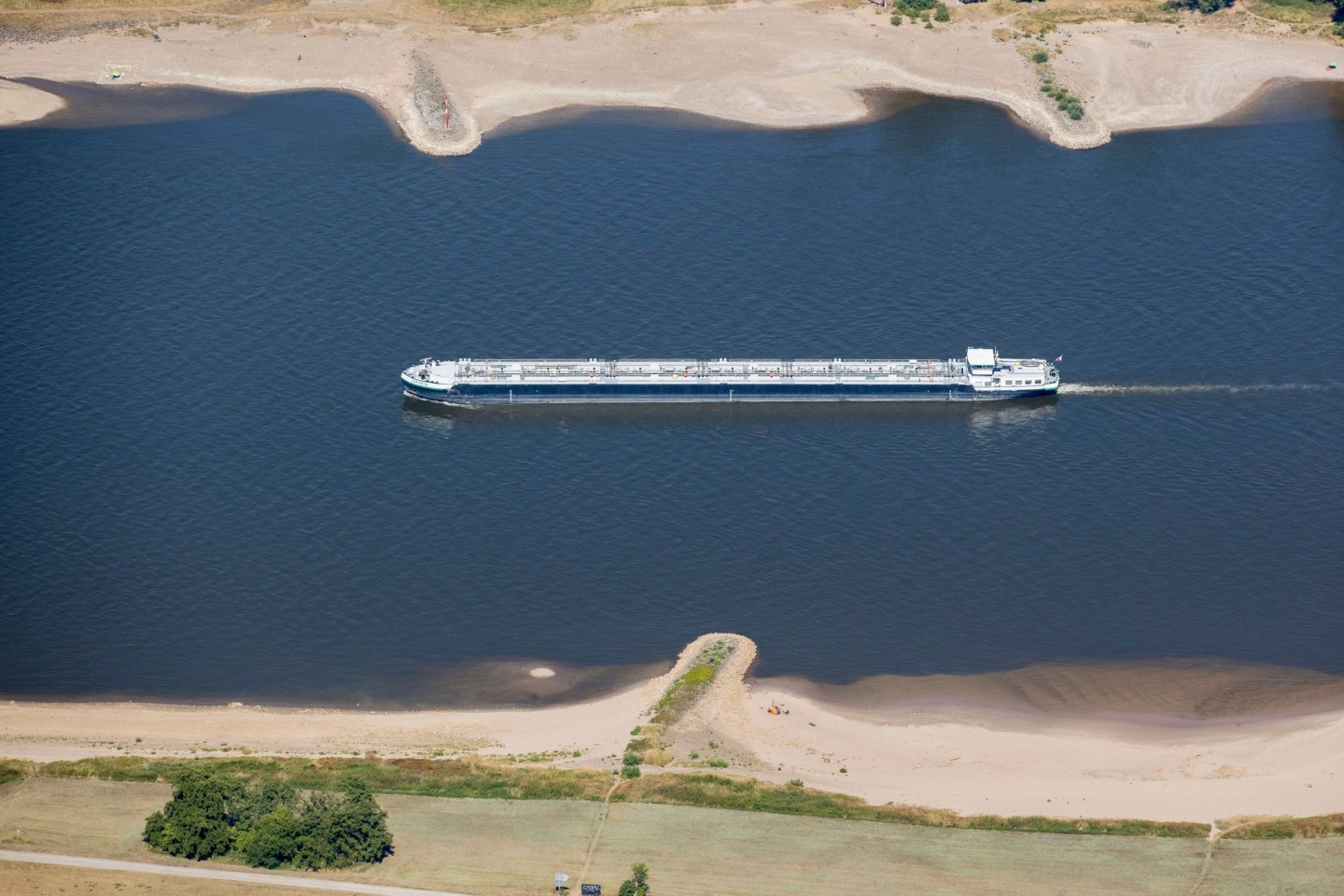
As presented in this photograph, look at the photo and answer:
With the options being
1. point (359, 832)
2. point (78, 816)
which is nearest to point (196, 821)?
point (78, 816)

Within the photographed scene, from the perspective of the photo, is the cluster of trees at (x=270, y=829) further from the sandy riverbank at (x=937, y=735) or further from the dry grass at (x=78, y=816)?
the sandy riverbank at (x=937, y=735)

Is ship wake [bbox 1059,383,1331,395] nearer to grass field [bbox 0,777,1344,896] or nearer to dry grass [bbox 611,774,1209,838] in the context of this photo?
dry grass [bbox 611,774,1209,838]

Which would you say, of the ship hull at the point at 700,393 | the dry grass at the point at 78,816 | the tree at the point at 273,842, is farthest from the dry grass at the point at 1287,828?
the dry grass at the point at 78,816

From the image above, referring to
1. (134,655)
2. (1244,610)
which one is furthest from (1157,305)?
(134,655)

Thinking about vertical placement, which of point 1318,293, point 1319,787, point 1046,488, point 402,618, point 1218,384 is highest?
point 1318,293

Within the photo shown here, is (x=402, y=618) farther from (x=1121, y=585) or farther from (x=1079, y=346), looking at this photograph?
(x=1079, y=346)
